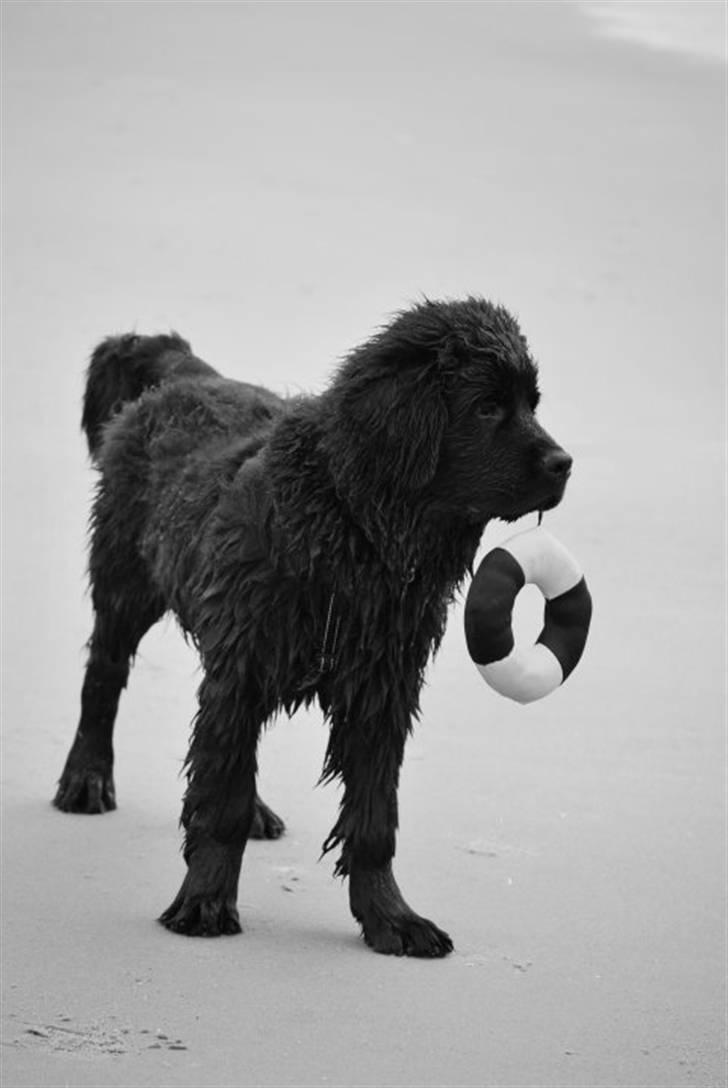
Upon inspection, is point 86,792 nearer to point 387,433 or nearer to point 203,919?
point 203,919

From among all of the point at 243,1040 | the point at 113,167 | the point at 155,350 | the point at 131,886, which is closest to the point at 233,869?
the point at 131,886

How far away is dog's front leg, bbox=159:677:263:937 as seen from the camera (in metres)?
5.48

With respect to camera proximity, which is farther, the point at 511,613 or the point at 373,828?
the point at 373,828

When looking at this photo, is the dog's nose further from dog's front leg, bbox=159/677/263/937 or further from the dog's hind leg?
the dog's hind leg

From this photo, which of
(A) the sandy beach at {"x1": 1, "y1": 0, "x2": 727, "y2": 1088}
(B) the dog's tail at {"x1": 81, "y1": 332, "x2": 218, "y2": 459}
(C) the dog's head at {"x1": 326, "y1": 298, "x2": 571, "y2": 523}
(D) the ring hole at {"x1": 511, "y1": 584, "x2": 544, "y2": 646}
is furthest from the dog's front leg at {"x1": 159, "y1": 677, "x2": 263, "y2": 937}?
(D) the ring hole at {"x1": 511, "y1": 584, "x2": 544, "y2": 646}

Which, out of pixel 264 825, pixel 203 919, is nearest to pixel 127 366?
pixel 264 825

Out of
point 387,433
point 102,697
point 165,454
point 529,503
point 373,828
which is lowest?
point 373,828

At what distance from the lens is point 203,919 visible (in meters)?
5.46

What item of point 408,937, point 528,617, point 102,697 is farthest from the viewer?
point 528,617

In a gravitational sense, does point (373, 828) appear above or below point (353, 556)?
below

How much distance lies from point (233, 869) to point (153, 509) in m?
1.19

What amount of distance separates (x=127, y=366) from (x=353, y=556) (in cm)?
202

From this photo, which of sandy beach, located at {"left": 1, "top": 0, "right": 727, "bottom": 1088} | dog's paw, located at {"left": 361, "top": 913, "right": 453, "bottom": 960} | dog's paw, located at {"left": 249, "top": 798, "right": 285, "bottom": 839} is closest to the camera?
sandy beach, located at {"left": 1, "top": 0, "right": 727, "bottom": 1088}

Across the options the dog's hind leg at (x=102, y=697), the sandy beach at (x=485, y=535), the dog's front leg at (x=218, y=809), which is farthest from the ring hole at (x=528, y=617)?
the dog's front leg at (x=218, y=809)
